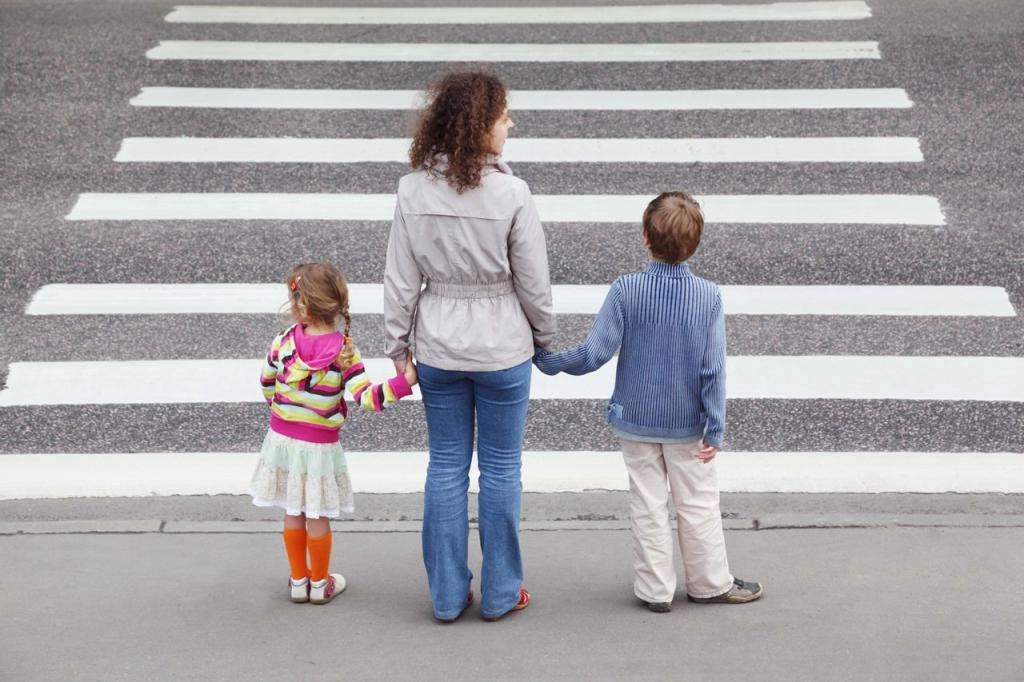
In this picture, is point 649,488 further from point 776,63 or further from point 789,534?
point 776,63

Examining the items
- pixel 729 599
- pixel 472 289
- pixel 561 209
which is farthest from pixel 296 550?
pixel 561 209

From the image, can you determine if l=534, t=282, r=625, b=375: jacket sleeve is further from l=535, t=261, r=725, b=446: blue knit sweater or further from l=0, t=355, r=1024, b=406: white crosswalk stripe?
l=0, t=355, r=1024, b=406: white crosswalk stripe

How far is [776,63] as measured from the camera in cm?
1155

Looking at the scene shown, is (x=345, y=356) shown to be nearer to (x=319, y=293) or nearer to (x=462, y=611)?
(x=319, y=293)

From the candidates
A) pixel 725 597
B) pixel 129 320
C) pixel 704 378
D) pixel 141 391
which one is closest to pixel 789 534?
pixel 725 597

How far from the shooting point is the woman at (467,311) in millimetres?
4184

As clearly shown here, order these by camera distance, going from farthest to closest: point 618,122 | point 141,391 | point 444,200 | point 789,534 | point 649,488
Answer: point 618,122, point 141,391, point 789,534, point 649,488, point 444,200

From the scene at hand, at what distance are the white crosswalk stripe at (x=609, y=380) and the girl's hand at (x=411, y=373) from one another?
2554mm

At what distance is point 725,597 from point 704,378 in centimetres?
83

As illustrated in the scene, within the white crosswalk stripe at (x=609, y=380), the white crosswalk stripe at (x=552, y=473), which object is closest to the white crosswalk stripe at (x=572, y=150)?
the white crosswalk stripe at (x=609, y=380)

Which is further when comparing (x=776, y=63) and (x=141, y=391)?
(x=776, y=63)

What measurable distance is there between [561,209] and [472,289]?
481cm

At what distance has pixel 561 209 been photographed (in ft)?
29.6

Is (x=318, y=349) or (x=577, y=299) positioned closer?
(x=318, y=349)
